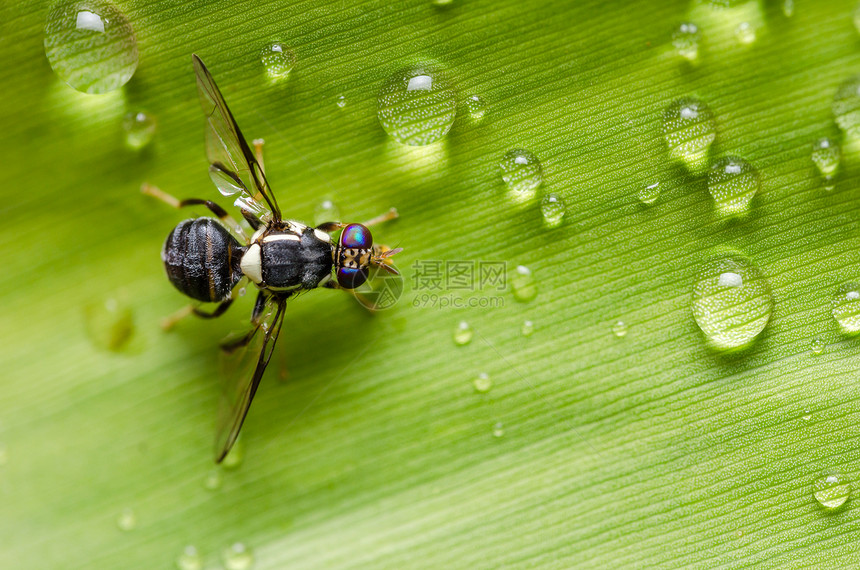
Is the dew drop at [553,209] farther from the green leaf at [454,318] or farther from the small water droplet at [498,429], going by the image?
the small water droplet at [498,429]

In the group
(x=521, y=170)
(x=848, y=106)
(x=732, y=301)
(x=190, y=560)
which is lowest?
(x=190, y=560)

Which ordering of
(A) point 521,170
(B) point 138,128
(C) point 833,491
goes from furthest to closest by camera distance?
1. (B) point 138,128
2. (A) point 521,170
3. (C) point 833,491

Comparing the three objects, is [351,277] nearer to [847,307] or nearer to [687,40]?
[687,40]

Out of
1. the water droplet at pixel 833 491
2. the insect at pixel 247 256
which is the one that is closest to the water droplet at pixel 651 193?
the insect at pixel 247 256

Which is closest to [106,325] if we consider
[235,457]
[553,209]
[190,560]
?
[235,457]

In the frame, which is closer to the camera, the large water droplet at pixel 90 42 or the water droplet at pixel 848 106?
the water droplet at pixel 848 106

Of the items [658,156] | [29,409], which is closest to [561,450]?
[658,156]

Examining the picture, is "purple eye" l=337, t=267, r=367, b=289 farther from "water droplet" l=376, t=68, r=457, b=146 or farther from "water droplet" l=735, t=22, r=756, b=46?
"water droplet" l=735, t=22, r=756, b=46
